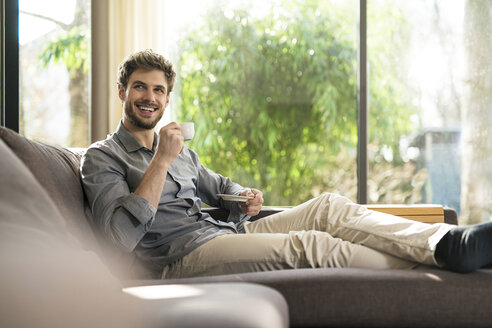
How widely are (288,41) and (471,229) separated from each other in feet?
9.45

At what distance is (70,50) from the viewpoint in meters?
4.11

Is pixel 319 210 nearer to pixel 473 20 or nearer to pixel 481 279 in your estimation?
pixel 481 279

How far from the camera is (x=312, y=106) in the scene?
13.5 feet

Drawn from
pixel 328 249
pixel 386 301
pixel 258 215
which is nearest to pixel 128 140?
pixel 258 215

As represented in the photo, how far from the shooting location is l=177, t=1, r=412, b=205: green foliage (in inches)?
161

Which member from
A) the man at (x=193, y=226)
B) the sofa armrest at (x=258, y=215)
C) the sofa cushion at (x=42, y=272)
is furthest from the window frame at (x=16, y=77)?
the sofa cushion at (x=42, y=272)

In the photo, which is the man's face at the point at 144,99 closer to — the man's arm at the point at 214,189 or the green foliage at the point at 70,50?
the man's arm at the point at 214,189

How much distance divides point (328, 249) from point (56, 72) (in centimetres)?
309

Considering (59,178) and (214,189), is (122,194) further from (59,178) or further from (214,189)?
(214,189)

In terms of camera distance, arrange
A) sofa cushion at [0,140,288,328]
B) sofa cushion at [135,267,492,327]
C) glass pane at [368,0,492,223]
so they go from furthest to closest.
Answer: glass pane at [368,0,492,223] < sofa cushion at [135,267,492,327] < sofa cushion at [0,140,288,328]

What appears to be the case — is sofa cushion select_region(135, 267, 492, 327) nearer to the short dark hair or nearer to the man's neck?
the man's neck

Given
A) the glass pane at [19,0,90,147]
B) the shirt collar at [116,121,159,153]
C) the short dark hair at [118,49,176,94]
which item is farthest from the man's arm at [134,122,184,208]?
the glass pane at [19,0,90,147]

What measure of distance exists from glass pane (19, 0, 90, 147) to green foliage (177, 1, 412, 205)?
30.7 inches

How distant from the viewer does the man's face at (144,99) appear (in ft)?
6.97
